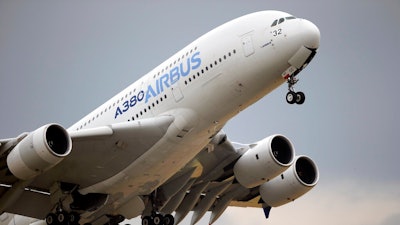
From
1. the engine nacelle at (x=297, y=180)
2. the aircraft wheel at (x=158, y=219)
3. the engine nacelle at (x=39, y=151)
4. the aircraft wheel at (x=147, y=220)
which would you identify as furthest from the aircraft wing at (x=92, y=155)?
the engine nacelle at (x=297, y=180)

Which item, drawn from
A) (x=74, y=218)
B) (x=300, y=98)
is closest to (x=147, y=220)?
(x=74, y=218)

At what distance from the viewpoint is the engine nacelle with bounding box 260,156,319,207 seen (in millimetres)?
39344

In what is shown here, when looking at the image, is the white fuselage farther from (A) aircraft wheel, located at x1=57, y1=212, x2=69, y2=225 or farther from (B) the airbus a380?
(A) aircraft wheel, located at x1=57, y1=212, x2=69, y2=225

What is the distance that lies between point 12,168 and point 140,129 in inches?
A: 171

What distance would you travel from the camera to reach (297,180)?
39281 mm

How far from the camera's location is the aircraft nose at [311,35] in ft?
105

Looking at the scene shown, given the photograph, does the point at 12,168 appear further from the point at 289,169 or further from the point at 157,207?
the point at 289,169

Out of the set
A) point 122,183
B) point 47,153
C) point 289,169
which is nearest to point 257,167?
point 289,169

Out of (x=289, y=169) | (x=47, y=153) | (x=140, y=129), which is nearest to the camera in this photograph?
(x=47, y=153)

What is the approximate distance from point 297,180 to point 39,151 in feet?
38.5

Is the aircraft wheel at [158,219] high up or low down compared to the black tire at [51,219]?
down

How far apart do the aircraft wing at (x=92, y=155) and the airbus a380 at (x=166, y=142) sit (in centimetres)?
3

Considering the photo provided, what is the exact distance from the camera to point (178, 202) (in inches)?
→ 1495

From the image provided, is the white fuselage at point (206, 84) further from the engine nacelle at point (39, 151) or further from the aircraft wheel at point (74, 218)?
the engine nacelle at point (39, 151)
